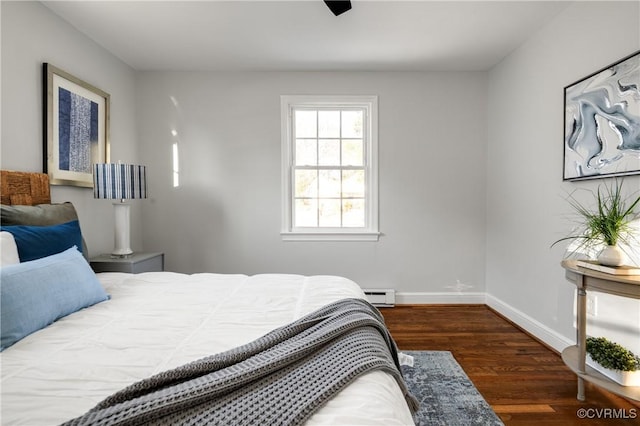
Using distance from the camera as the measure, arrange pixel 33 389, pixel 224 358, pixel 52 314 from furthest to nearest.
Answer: pixel 52 314 < pixel 224 358 < pixel 33 389

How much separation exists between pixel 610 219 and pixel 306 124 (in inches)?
113

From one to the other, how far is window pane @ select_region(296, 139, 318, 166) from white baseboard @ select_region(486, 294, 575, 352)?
247 centimetres

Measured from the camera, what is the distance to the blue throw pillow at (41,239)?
67.0 inches

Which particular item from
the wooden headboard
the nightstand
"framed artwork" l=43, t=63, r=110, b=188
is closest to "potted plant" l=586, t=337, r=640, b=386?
the nightstand

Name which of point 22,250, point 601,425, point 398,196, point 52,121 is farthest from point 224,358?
point 398,196

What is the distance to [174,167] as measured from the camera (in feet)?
12.6

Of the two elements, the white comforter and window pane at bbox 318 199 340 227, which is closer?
the white comforter

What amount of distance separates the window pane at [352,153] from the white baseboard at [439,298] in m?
1.56

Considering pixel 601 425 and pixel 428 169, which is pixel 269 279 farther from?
pixel 428 169

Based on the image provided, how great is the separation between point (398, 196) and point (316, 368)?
9.96 ft

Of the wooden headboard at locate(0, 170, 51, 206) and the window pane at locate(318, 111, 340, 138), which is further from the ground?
the window pane at locate(318, 111, 340, 138)

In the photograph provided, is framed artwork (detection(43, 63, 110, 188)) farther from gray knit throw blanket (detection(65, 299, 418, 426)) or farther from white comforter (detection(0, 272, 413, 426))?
gray knit throw blanket (detection(65, 299, 418, 426))

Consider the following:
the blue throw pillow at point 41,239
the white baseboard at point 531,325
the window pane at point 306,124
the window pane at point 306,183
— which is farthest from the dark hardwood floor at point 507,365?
the blue throw pillow at point 41,239

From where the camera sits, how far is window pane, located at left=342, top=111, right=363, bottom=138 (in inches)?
153
